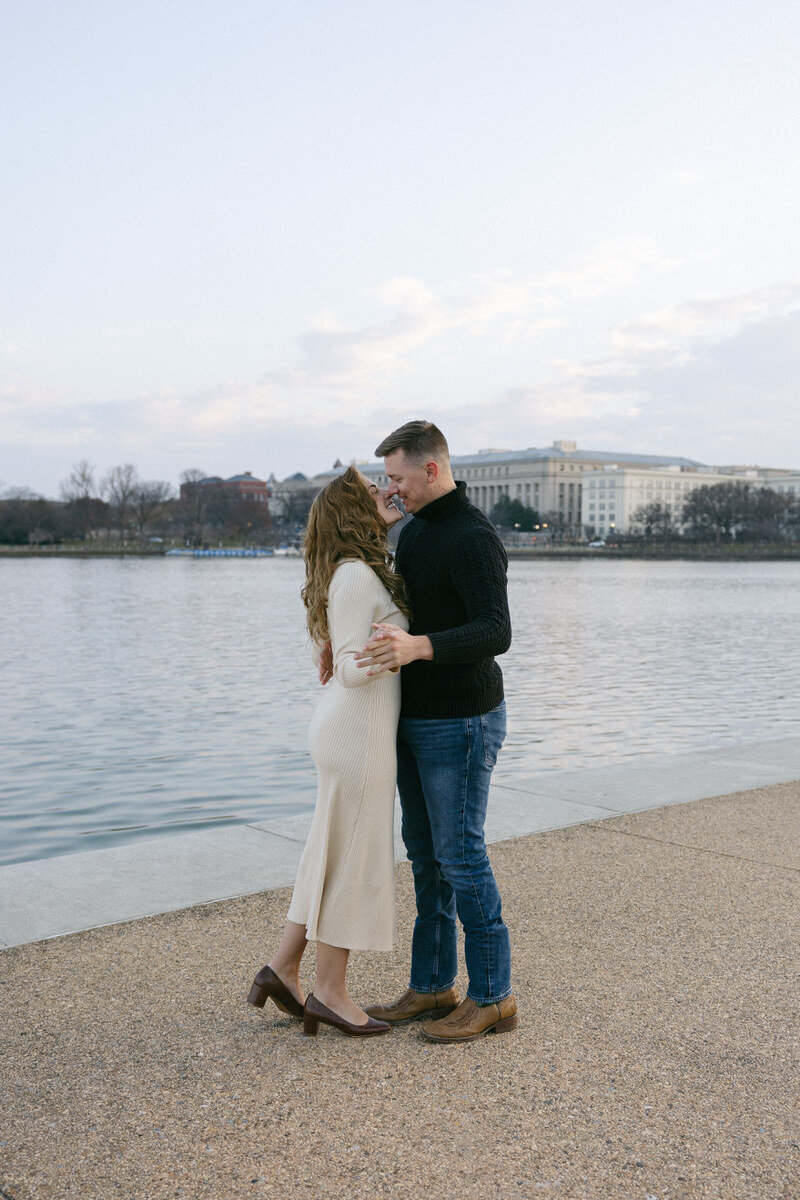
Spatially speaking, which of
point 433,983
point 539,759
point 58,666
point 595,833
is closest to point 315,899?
point 433,983

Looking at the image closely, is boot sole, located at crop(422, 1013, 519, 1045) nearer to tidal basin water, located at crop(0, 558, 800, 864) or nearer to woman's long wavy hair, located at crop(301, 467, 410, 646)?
woman's long wavy hair, located at crop(301, 467, 410, 646)

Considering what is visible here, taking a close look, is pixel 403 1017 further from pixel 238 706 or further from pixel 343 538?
pixel 238 706

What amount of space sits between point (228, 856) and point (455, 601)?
2.88 meters

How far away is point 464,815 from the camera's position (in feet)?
13.0

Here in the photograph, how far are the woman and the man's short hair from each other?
16 centimetres

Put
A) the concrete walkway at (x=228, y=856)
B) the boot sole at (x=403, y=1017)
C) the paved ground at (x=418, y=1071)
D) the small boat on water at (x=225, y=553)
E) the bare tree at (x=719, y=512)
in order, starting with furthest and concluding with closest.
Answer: the bare tree at (x=719, y=512), the small boat on water at (x=225, y=553), the concrete walkway at (x=228, y=856), the boot sole at (x=403, y=1017), the paved ground at (x=418, y=1071)

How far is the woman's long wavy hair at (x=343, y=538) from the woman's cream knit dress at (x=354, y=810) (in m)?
0.04

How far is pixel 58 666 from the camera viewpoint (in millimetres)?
22156

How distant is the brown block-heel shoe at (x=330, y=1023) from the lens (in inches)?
158

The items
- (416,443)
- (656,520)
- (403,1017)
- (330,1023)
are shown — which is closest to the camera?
(416,443)

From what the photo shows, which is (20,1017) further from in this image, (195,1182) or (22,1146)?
(195,1182)

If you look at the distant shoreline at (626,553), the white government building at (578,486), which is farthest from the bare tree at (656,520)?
the white government building at (578,486)

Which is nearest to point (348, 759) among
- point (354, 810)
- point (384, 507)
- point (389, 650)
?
point (354, 810)

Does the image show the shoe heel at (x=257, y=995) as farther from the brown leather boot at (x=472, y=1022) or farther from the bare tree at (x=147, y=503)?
the bare tree at (x=147, y=503)
